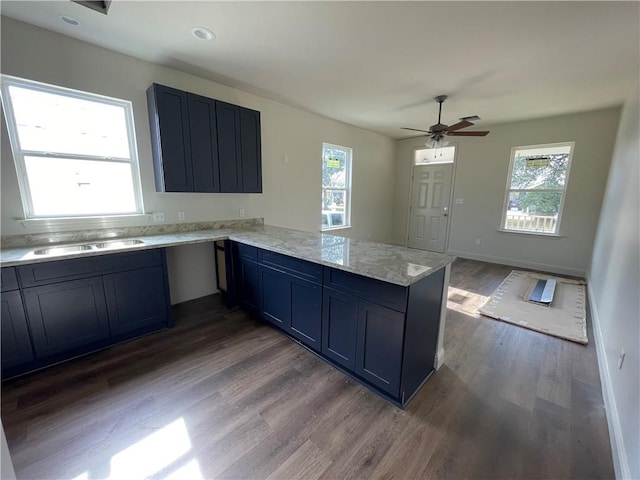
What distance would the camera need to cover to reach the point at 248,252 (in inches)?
111

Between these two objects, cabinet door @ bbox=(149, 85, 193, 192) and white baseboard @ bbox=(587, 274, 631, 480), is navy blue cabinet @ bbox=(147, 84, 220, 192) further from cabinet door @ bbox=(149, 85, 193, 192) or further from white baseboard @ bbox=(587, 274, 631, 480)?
white baseboard @ bbox=(587, 274, 631, 480)

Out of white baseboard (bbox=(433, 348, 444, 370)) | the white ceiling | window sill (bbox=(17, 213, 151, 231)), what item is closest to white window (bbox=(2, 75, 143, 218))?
window sill (bbox=(17, 213, 151, 231))

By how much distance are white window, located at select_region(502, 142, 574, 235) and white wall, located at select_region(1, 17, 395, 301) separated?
251 centimetres

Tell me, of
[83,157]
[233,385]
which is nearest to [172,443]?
[233,385]

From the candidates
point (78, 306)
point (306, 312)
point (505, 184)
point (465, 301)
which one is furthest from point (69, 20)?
point (505, 184)

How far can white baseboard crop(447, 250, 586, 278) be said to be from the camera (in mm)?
4618

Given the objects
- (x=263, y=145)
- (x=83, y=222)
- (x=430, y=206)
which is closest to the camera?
(x=83, y=222)

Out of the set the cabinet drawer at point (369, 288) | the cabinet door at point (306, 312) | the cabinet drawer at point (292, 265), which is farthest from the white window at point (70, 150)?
the cabinet drawer at point (369, 288)

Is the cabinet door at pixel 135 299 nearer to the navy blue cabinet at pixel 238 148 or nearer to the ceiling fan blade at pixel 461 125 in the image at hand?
the navy blue cabinet at pixel 238 148

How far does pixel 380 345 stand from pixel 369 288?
40 cm

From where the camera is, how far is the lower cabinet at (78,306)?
6.43 feet

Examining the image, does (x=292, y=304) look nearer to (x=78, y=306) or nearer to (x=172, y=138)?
(x=78, y=306)

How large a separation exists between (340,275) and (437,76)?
2554 mm

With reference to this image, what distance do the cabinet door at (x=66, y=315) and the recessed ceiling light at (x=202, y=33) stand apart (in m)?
2.21
